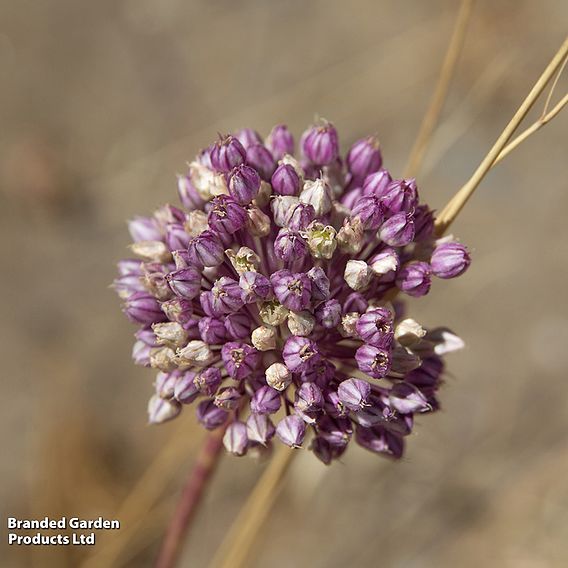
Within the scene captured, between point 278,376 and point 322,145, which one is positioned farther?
point 322,145

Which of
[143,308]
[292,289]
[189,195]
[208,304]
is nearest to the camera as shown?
[292,289]

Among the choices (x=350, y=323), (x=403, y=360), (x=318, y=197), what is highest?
(x=318, y=197)

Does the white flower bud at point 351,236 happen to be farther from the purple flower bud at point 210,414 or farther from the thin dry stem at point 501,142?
the purple flower bud at point 210,414

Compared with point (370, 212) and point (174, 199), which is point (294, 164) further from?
point (174, 199)

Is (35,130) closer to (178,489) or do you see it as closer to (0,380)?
(0,380)

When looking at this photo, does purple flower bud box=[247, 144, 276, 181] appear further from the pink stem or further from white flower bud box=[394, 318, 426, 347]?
the pink stem

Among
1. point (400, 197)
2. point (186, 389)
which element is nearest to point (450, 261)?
point (400, 197)
